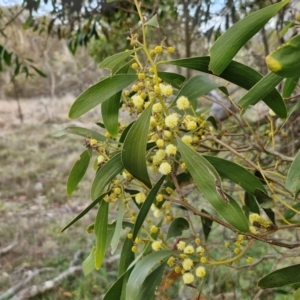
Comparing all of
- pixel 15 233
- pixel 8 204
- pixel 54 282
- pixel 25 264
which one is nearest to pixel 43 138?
pixel 8 204

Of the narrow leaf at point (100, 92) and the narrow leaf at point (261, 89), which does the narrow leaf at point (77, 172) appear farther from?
the narrow leaf at point (261, 89)

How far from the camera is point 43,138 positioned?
392 centimetres

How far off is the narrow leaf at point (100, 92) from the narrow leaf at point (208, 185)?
3.1 inches

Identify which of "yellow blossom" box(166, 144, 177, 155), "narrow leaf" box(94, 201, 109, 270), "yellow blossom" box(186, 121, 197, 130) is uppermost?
"yellow blossom" box(186, 121, 197, 130)

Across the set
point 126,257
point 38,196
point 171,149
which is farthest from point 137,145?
point 38,196

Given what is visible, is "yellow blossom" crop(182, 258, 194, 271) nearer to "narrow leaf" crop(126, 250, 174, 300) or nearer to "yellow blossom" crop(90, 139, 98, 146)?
"narrow leaf" crop(126, 250, 174, 300)

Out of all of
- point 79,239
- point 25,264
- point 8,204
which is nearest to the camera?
point 25,264

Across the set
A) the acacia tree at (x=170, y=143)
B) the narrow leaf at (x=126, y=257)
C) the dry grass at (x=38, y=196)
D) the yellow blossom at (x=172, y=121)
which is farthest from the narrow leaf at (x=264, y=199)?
the dry grass at (x=38, y=196)

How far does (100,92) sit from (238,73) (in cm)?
13

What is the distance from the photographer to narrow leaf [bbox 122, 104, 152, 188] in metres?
0.35

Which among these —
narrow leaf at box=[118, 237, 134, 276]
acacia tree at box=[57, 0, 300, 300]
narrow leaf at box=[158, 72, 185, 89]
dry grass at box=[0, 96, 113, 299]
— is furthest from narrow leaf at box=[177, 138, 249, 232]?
dry grass at box=[0, 96, 113, 299]

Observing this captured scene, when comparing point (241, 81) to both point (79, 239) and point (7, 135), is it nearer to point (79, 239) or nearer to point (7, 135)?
point (79, 239)

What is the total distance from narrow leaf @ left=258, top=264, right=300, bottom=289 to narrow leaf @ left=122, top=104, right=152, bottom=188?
173 mm

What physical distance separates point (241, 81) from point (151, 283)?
25 cm
